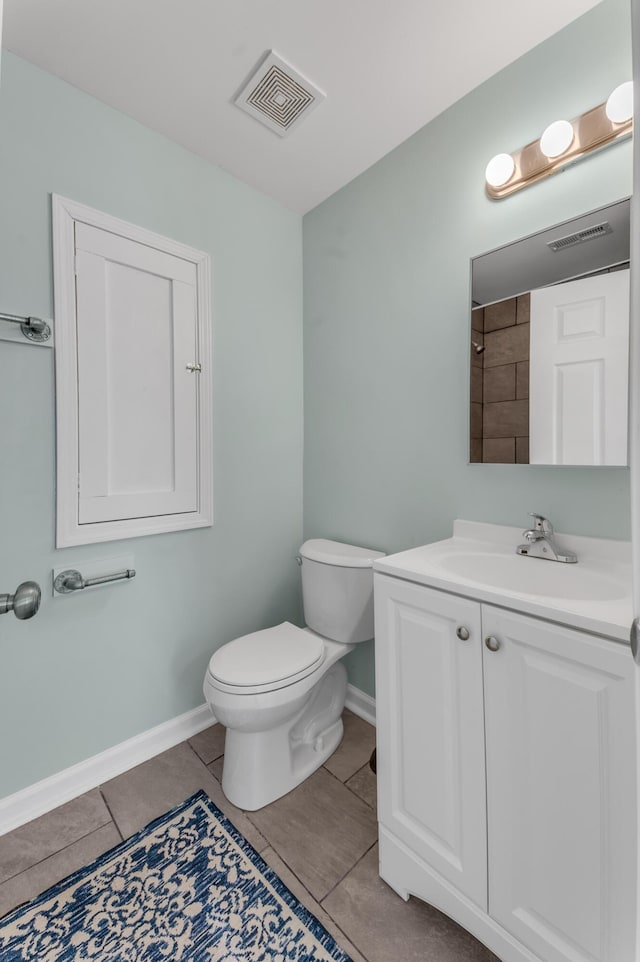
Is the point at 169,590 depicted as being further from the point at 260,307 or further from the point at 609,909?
the point at 609,909

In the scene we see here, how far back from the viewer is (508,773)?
87cm

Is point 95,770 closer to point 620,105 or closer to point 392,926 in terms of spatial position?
point 392,926

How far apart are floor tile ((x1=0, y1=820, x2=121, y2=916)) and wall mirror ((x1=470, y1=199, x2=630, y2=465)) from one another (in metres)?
1.71

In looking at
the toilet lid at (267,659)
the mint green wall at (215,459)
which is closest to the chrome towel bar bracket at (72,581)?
the mint green wall at (215,459)

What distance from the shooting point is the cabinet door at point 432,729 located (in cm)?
93

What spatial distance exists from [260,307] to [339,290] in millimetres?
375

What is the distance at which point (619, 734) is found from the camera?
0.73 metres

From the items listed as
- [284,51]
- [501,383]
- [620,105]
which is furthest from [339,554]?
[284,51]

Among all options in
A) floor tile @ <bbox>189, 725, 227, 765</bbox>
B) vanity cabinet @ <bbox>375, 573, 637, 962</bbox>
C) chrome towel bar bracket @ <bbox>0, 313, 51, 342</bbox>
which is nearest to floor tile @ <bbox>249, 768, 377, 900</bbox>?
vanity cabinet @ <bbox>375, 573, 637, 962</bbox>

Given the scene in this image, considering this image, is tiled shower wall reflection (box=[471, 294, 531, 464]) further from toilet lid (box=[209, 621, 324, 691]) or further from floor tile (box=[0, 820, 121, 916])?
floor tile (box=[0, 820, 121, 916])

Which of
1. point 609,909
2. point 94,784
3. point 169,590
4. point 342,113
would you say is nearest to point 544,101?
point 342,113

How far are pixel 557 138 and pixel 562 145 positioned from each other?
25mm

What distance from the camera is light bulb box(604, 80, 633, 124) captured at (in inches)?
41.2

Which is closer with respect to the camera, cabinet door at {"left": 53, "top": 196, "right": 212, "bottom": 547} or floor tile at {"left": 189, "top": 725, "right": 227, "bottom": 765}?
cabinet door at {"left": 53, "top": 196, "right": 212, "bottom": 547}
